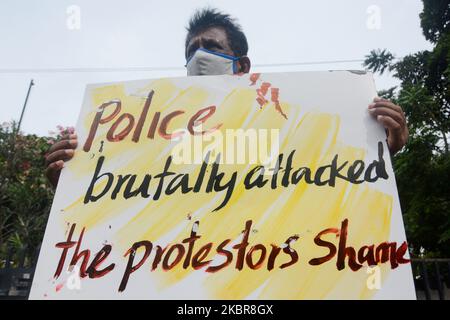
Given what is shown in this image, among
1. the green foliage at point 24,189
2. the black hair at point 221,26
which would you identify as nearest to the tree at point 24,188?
the green foliage at point 24,189

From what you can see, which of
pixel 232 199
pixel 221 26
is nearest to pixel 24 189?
pixel 221 26

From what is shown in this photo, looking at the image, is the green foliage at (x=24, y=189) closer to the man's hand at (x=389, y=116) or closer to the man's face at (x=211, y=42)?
the man's face at (x=211, y=42)

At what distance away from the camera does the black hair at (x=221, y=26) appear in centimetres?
221

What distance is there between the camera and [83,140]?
1219 mm

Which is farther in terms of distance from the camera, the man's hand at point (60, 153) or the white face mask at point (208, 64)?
the white face mask at point (208, 64)

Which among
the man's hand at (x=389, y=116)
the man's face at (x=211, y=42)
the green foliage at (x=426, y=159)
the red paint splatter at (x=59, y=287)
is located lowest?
the red paint splatter at (x=59, y=287)

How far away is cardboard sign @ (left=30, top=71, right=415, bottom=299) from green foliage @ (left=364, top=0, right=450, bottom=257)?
7123 mm

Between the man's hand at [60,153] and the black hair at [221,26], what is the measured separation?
4.15 feet

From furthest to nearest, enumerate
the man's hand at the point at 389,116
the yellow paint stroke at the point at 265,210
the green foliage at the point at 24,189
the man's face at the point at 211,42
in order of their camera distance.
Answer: the green foliage at the point at 24,189 → the man's face at the point at 211,42 → the man's hand at the point at 389,116 → the yellow paint stroke at the point at 265,210

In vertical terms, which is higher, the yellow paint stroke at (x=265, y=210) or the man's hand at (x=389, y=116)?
the man's hand at (x=389, y=116)

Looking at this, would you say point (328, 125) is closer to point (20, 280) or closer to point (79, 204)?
point (79, 204)

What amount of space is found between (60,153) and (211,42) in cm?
128
